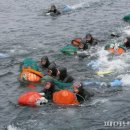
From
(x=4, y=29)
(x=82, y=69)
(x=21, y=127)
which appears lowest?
(x=21, y=127)

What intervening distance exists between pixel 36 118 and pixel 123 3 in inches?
922

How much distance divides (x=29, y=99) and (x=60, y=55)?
7.42 metres

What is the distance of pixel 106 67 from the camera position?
23234 mm

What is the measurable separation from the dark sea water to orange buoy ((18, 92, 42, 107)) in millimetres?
278

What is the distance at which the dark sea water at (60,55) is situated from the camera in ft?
57.8

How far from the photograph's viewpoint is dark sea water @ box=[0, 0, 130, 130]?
1761 cm

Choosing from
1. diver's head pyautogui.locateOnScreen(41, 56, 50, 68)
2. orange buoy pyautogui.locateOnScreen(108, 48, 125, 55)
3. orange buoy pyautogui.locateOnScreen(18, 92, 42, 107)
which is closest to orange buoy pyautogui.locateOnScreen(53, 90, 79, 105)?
orange buoy pyautogui.locateOnScreen(18, 92, 42, 107)

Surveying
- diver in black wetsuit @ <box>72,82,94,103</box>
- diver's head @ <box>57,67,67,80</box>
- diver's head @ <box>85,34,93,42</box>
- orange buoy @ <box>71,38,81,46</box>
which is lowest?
diver in black wetsuit @ <box>72,82,94,103</box>

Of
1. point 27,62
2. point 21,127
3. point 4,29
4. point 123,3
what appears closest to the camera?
point 21,127

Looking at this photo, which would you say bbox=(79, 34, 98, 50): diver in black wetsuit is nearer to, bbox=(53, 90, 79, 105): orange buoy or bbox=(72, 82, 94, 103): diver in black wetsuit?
bbox=(72, 82, 94, 103): diver in black wetsuit

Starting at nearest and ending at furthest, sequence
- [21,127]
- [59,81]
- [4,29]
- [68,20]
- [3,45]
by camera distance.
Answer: [21,127] → [59,81] → [3,45] → [4,29] → [68,20]

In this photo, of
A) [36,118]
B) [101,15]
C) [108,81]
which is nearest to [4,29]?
[101,15]

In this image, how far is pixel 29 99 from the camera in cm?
1883

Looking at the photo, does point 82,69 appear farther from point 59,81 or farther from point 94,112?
point 94,112
